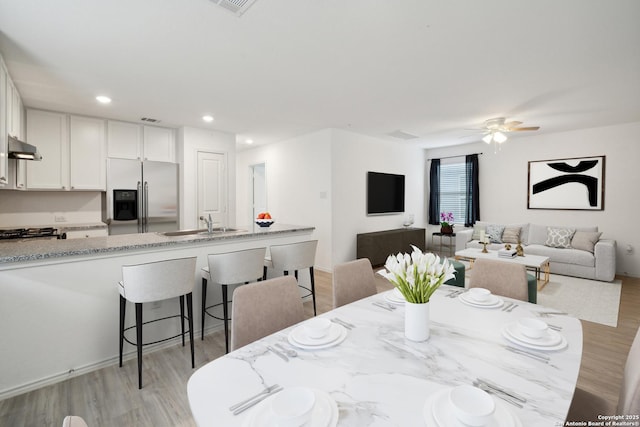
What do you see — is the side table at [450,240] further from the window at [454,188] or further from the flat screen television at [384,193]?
the flat screen television at [384,193]

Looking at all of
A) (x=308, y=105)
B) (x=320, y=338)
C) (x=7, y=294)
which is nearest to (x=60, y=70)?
(x=7, y=294)

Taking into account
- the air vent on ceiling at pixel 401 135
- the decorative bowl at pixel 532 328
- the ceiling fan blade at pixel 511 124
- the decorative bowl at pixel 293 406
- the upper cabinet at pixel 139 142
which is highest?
the air vent on ceiling at pixel 401 135

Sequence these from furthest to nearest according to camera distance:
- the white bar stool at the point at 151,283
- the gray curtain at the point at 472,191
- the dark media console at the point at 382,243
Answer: the gray curtain at the point at 472,191
the dark media console at the point at 382,243
the white bar stool at the point at 151,283

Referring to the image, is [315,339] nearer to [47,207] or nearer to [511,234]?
[47,207]

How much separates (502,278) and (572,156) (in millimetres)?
5098

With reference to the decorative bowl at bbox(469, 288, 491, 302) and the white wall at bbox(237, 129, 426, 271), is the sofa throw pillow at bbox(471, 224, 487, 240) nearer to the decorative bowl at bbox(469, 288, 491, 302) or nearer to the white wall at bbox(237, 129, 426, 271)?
the white wall at bbox(237, 129, 426, 271)

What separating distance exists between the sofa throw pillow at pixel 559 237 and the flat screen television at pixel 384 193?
2687mm

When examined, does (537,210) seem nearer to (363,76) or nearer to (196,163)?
(363,76)

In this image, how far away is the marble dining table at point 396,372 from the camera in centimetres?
85

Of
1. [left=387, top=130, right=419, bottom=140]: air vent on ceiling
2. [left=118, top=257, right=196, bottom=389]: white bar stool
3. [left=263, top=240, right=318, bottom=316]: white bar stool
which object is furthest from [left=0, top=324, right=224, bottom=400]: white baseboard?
[left=387, top=130, right=419, bottom=140]: air vent on ceiling

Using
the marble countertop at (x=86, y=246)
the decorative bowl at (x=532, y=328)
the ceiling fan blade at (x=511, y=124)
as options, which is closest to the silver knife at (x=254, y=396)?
the decorative bowl at (x=532, y=328)

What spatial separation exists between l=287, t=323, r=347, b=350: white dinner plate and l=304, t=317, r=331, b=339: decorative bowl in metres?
0.01

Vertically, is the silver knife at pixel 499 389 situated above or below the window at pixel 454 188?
below

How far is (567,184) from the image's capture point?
559 centimetres
